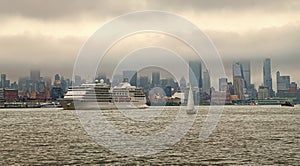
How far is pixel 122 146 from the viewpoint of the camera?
2768 inches

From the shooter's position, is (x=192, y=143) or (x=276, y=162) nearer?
(x=276, y=162)

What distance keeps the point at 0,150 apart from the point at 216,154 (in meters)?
26.2

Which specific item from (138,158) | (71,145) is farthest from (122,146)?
(138,158)

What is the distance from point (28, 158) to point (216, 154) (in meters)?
20.9

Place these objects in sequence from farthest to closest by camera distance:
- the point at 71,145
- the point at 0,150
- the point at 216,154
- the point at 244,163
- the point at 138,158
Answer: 1. the point at 71,145
2. the point at 0,150
3. the point at 216,154
4. the point at 138,158
5. the point at 244,163

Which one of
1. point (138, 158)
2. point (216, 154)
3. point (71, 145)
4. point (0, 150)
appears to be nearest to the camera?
point (138, 158)

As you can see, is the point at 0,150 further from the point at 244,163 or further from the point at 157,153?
the point at 244,163

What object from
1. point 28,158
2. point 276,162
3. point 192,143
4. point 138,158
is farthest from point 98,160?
point 192,143

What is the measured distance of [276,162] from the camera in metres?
54.7

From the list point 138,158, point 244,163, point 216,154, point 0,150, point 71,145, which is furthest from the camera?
point 71,145

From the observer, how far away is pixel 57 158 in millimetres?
57719

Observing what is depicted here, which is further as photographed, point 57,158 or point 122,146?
point 122,146

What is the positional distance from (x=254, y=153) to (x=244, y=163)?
29.0 feet

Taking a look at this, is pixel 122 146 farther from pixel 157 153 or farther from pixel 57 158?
pixel 57 158
